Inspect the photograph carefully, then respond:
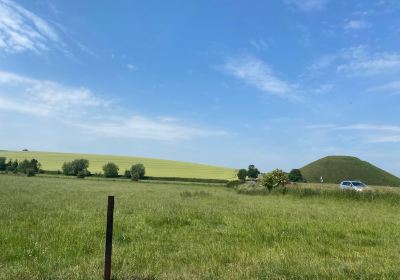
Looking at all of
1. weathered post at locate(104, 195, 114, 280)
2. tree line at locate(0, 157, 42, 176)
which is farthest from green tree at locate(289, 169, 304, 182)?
weathered post at locate(104, 195, 114, 280)

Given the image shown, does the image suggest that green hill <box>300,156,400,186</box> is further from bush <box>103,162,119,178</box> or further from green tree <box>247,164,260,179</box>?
bush <box>103,162,119,178</box>

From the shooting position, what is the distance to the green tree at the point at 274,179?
59.8 metres

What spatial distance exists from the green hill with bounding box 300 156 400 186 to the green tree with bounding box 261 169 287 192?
8941cm

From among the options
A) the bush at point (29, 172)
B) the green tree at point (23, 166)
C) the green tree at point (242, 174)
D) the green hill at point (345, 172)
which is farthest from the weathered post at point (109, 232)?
the green hill at point (345, 172)

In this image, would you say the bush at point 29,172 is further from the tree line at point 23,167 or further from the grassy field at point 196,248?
the grassy field at point 196,248

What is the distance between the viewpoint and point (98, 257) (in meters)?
11.1

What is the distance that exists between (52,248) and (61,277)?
319cm

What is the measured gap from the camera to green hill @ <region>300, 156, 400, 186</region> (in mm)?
148000

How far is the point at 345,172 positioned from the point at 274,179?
10249 cm

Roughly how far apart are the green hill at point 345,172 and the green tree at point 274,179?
3520 inches

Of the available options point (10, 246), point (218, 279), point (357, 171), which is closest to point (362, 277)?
point (218, 279)

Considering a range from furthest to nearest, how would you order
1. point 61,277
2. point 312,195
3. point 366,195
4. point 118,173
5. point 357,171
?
1. point 357,171
2. point 118,173
3. point 312,195
4. point 366,195
5. point 61,277

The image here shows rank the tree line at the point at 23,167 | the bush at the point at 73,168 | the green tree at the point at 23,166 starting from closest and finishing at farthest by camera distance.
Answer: the tree line at the point at 23,167
the green tree at the point at 23,166
the bush at the point at 73,168

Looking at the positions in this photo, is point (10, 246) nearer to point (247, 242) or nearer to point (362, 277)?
point (247, 242)
